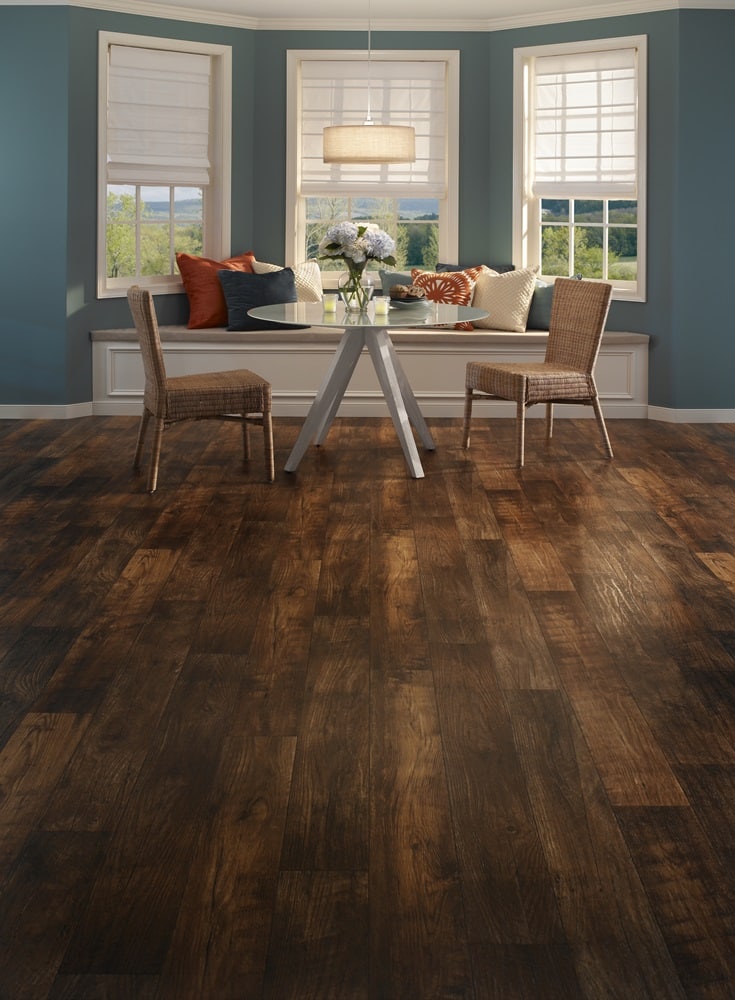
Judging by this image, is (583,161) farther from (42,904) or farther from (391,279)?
(42,904)

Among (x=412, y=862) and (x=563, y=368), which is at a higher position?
(x=563, y=368)

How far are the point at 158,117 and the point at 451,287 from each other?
2.16 metres

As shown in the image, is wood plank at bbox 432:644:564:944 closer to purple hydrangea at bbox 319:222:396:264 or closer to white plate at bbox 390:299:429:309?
purple hydrangea at bbox 319:222:396:264

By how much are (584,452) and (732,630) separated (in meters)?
2.92

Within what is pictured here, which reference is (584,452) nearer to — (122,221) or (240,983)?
(122,221)

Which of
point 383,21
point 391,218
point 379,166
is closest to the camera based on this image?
point 383,21

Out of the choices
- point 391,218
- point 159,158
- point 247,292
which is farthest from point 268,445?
point 391,218

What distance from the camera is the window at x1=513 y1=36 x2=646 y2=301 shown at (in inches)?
293

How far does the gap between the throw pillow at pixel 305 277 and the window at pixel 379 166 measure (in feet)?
0.83

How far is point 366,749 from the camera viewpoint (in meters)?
2.77

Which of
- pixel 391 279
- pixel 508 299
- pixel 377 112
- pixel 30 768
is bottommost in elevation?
pixel 30 768

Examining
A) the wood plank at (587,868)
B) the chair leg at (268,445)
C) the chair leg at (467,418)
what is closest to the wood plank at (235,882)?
the wood plank at (587,868)

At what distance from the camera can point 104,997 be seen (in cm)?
186

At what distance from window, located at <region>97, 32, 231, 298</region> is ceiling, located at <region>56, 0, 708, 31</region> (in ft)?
0.66
